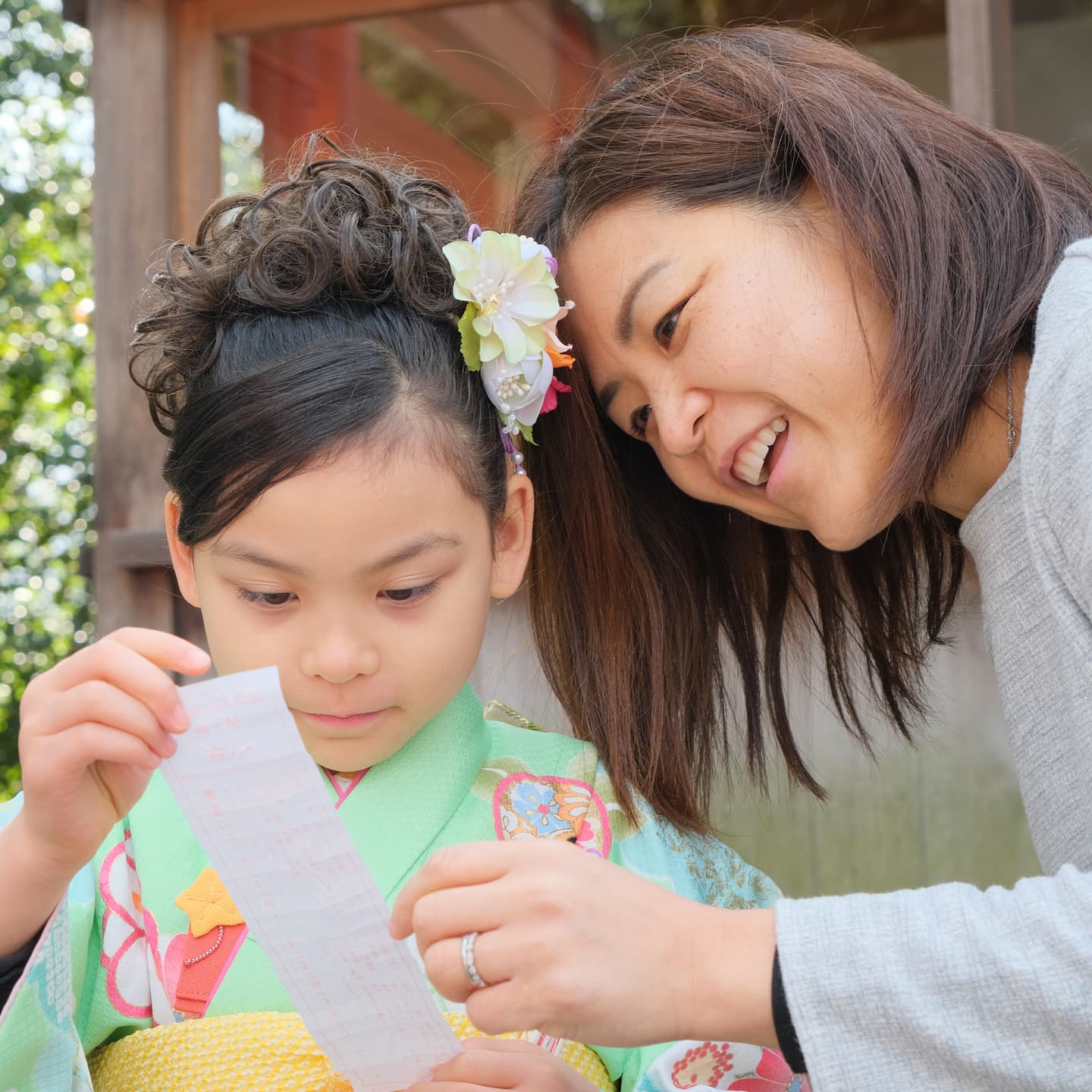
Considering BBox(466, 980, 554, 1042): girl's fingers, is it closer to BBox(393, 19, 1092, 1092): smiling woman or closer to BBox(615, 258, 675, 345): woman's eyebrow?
BBox(393, 19, 1092, 1092): smiling woman

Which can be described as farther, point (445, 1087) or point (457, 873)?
point (445, 1087)

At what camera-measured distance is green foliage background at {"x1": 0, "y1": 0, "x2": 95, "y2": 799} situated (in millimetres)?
4727

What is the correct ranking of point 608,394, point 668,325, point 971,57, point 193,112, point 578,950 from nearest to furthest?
1. point 578,950
2. point 668,325
3. point 608,394
4. point 971,57
5. point 193,112

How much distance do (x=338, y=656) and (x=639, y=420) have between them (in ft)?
1.75

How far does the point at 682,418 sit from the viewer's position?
1.52 metres

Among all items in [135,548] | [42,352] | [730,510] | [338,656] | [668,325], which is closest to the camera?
[338,656]

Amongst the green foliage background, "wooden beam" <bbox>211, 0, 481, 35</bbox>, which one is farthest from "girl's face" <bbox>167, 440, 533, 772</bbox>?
the green foliage background

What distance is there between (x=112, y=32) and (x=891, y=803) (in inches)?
96.5

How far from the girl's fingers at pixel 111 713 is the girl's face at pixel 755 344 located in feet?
2.27

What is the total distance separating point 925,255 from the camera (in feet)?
4.89

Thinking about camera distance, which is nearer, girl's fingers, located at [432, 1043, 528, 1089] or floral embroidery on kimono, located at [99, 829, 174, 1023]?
girl's fingers, located at [432, 1043, 528, 1089]

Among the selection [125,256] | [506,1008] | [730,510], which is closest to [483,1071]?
[506,1008]

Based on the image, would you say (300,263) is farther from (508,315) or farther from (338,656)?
(338,656)

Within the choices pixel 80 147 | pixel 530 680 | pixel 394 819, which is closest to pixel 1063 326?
pixel 394 819
